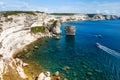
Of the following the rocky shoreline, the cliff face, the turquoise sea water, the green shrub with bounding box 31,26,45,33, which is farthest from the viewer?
the green shrub with bounding box 31,26,45,33

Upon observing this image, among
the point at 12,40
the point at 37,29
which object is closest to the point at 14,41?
the point at 12,40

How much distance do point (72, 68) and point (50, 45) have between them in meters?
47.2

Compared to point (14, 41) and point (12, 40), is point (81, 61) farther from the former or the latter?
point (14, 41)

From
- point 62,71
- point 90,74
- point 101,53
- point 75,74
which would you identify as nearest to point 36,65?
point 62,71

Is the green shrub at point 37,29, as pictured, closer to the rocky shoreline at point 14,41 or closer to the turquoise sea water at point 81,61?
the rocky shoreline at point 14,41

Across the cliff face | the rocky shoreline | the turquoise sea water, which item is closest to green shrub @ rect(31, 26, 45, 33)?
the rocky shoreline

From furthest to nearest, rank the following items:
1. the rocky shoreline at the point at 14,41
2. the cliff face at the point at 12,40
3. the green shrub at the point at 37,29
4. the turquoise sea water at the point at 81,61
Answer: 1. the green shrub at the point at 37,29
2. the turquoise sea water at the point at 81,61
3. the cliff face at the point at 12,40
4. the rocky shoreline at the point at 14,41

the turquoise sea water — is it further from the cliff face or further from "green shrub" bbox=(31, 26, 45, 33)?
"green shrub" bbox=(31, 26, 45, 33)

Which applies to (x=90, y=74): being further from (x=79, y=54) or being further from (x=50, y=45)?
(x=50, y=45)

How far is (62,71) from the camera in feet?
268

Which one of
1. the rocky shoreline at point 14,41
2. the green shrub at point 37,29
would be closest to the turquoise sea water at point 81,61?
the rocky shoreline at point 14,41

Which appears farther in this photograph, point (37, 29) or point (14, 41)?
point (37, 29)

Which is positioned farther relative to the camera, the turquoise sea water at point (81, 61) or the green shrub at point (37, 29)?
the green shrub at point (37, 29)

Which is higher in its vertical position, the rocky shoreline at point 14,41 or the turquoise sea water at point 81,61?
the rocky shoreline at point 14,41
